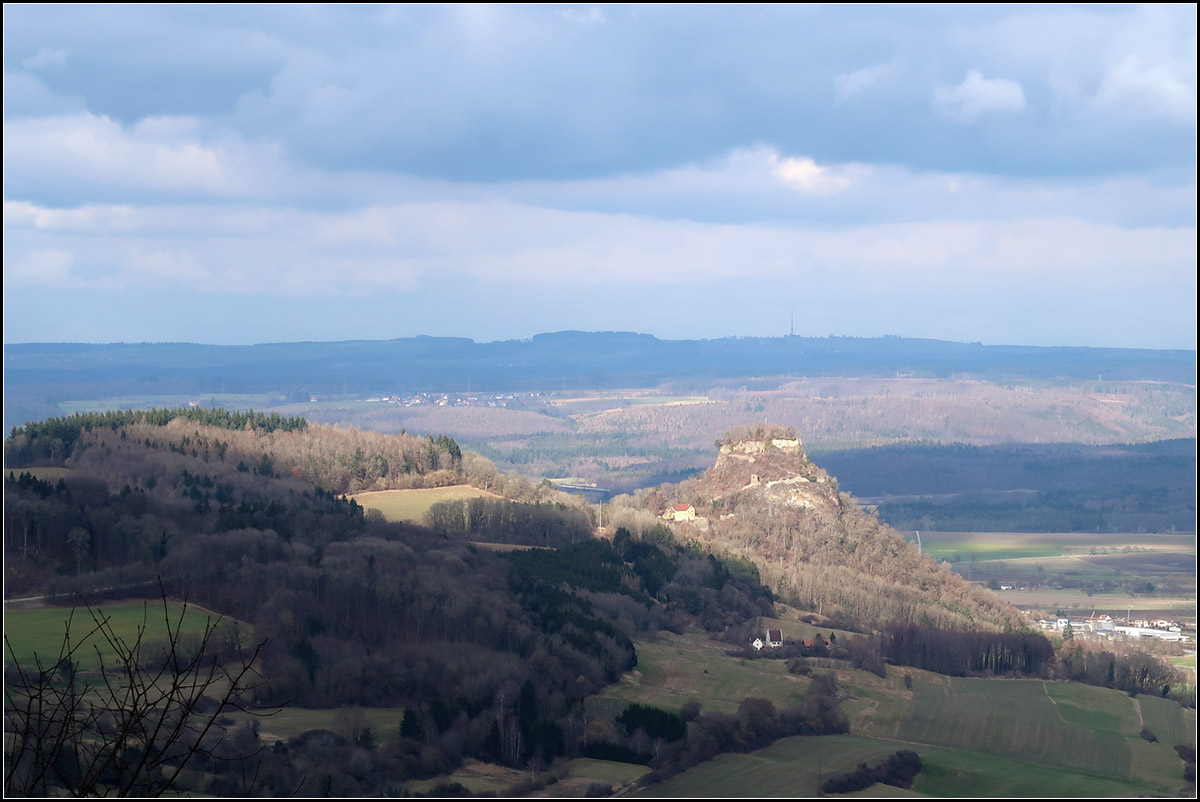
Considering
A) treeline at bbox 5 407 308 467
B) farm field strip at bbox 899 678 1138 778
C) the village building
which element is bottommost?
farm field strip at bbox 899 678 1138 778

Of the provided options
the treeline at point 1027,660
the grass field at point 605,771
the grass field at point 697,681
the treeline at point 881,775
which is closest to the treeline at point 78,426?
the grass field at point 697,681

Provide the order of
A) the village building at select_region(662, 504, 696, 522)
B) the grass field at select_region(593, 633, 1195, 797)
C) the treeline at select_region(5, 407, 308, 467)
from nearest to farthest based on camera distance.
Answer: the grass field at select_region(593, 633, 1195, 797) < the treeline at select_region(5, 407, 308, 467) < the village building at select_region(662, 504, 696, 522)

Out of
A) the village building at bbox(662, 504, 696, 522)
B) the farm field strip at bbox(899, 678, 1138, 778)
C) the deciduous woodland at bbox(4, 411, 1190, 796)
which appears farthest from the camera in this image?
the village building at bbox(662, 504, 696, 522)

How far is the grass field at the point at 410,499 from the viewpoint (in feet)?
303

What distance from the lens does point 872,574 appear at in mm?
95062

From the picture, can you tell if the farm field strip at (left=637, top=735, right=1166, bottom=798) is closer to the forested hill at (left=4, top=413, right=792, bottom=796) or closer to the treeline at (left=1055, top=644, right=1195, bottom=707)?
the forested hill at (left=4, top=413, right=792, bottom=796)

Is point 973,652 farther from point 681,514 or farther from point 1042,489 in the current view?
point 1042,489

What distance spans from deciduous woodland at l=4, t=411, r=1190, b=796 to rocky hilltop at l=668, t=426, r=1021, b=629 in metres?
0.28

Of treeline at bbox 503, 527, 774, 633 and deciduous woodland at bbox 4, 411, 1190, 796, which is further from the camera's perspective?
treeline at bbox 503, 527, 774, 633

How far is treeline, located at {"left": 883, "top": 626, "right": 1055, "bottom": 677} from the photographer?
66.6 meters

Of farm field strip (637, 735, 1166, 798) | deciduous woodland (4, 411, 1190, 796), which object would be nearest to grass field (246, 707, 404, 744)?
deciduous woodland (4, 411, 1190, 796)

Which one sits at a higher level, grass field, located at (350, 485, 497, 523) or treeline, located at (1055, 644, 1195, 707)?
grass field, located at (350, 485, 497, 523)

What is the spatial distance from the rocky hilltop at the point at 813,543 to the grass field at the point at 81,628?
4604 cm

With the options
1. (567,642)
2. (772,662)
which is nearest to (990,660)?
(772,662)
